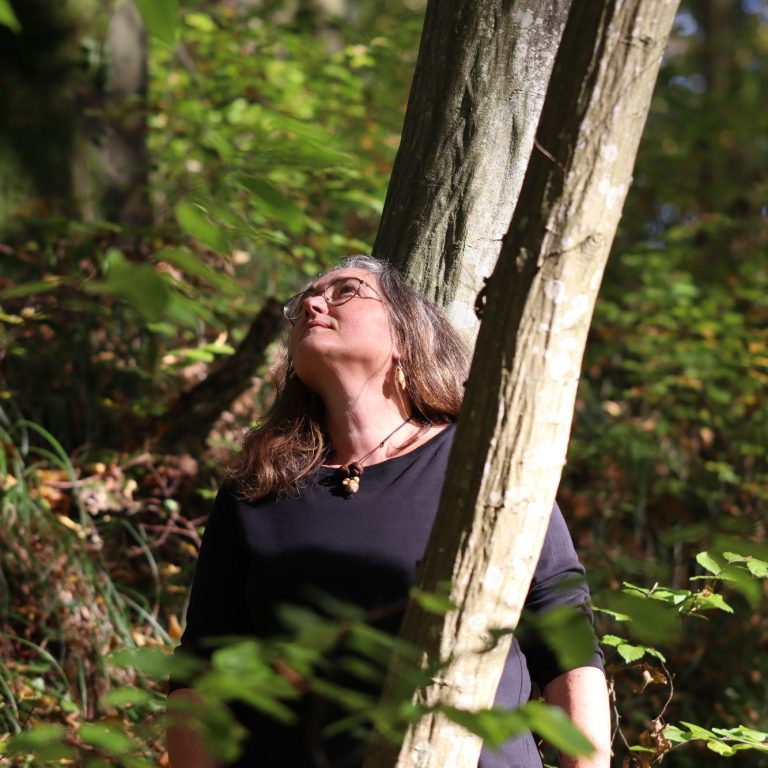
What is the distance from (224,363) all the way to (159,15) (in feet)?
10.3

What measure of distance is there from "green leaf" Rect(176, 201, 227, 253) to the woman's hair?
3.33 feet

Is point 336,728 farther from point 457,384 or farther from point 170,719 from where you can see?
point 457,384

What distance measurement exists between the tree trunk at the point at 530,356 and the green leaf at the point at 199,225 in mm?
429

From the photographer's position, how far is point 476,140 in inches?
96.1

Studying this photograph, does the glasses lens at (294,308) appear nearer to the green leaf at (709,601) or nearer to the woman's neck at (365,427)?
the woman's neck at (365,427)

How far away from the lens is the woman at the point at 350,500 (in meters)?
1.85

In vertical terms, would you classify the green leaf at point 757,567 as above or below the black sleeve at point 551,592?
above

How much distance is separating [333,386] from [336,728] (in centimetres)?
A: 118

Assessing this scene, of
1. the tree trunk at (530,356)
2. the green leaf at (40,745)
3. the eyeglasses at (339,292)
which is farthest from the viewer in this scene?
the eyeglasses at (339,292)

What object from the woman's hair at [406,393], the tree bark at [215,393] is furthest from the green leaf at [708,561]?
the tree bark at [215,393]

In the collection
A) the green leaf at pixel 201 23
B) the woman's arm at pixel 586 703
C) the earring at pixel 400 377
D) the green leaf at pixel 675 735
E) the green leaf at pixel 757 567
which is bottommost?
the green leaf at pixel 675 735

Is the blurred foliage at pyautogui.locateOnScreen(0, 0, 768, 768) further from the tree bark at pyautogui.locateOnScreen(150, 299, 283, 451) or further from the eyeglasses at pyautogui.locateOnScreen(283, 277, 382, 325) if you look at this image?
the eyeglasses at pyautogui.locateOnScreen(283, 277, 382, 325)

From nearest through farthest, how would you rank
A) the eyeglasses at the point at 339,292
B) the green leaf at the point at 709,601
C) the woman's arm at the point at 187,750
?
1. the woman's arm at the point at 187,750
2. the green leaf at the point at 709,601
3. the eyeglasses at the point at 339,292

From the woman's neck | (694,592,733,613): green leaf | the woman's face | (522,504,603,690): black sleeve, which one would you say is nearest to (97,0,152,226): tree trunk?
the woman's face
